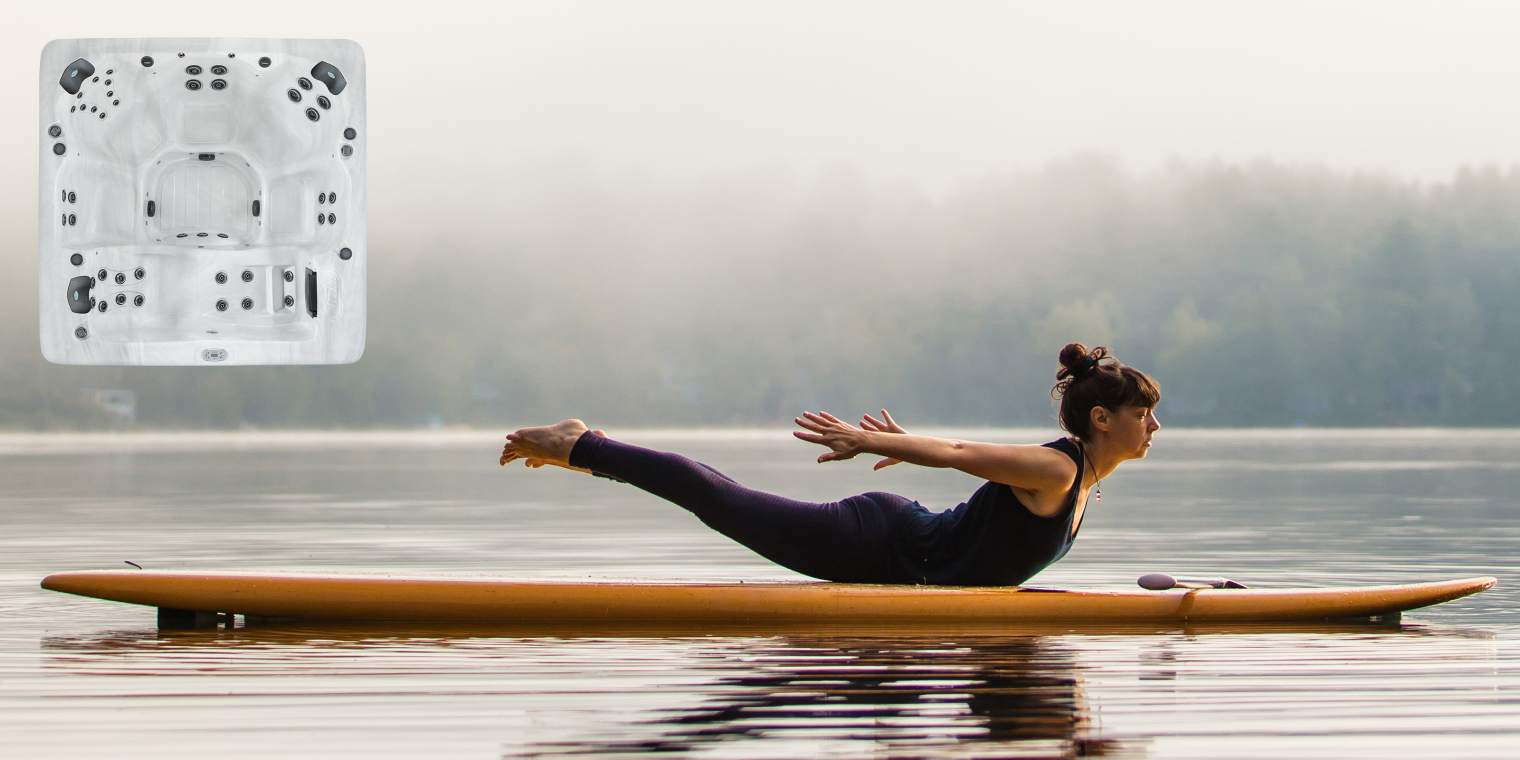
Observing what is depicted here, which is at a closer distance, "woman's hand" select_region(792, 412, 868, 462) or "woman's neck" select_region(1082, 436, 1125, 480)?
"woman's hand" select_region(792, 412, 868, 462)

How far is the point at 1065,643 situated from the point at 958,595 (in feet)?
0.86

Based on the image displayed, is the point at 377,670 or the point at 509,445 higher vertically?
the point at 509,445

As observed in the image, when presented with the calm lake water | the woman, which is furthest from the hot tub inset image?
the woman

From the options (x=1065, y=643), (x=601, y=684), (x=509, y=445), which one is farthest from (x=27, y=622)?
(x=1065, y=643)

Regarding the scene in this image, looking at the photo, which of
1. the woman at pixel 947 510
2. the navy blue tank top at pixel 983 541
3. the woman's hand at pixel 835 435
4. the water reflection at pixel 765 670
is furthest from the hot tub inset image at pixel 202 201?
the woman's hand at pixel 835 435

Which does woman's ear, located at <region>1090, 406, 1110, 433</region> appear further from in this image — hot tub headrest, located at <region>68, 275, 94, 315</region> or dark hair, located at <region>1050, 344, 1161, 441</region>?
hot tub headrest, located at <region>68, 275, 94, 315</region>

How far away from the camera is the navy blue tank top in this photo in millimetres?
2928

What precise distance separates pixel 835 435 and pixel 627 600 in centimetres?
82

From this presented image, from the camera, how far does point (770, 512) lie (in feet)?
9.96

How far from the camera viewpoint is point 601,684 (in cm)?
248

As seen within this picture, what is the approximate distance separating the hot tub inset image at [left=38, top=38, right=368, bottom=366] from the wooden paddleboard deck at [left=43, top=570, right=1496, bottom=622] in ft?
6.47

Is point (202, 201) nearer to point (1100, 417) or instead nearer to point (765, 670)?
point (765, 670)

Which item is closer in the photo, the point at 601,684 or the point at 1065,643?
the point at 601,684

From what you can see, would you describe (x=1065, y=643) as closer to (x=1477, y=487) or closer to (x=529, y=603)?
(x=529, y=603)
